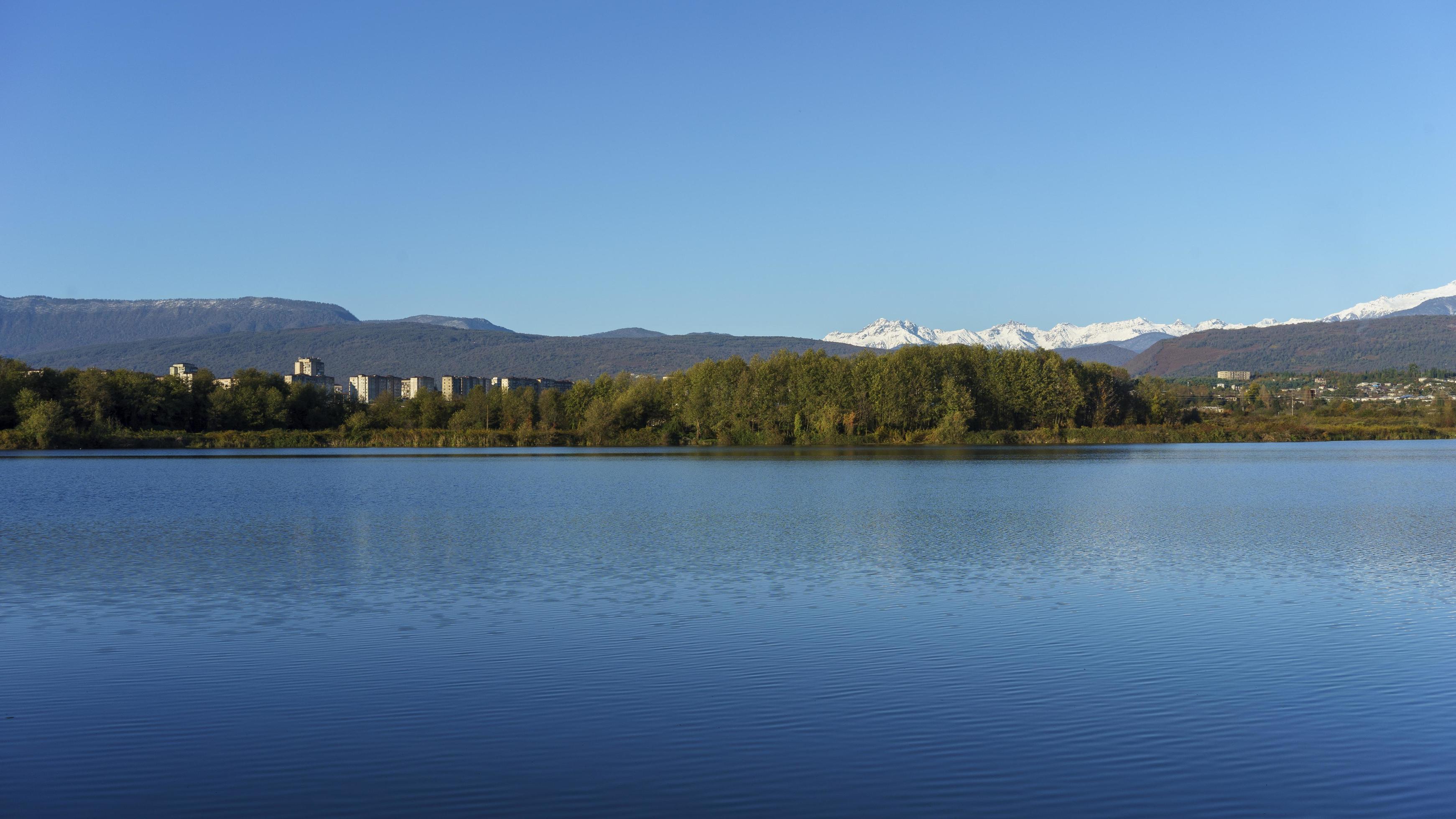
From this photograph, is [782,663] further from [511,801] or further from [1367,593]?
[1367,593]

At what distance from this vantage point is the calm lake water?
24.4 feet

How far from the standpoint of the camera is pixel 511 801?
23.4ft

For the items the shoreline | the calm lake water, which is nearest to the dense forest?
the shoreline

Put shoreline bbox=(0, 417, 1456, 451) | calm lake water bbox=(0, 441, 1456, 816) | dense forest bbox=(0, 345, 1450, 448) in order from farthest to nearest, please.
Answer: dense forest bbox=(0, 345, 1450, 448) < shoreline bbox=(0, 417, 1456, 451) < calm lake water bbox=(0, 441, 1456, 816)

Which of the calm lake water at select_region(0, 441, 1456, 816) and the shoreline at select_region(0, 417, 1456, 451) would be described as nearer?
the calm lake water at select_region(0, 441, 1456, 816)

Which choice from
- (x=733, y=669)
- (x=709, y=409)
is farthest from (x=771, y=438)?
(x=733, y=669)

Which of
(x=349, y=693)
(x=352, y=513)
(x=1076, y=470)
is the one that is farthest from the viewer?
(x=1076, y=470)

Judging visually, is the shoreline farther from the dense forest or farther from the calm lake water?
the calm lake water

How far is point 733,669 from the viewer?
1092cm

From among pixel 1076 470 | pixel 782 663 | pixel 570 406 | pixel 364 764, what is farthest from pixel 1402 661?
pixel 570 406

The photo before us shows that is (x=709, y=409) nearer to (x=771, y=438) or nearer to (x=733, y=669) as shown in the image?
(x=771, y=438)

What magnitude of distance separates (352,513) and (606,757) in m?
24.2

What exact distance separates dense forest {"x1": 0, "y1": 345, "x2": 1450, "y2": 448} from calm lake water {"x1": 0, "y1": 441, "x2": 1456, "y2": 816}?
219ft

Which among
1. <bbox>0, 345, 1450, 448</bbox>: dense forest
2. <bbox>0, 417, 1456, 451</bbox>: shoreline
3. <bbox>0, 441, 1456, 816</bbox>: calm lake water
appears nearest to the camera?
<bbox>0, 441, 1456, 816</bbox>: calm lake water
